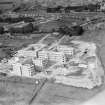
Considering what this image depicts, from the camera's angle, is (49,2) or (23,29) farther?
(49,2)

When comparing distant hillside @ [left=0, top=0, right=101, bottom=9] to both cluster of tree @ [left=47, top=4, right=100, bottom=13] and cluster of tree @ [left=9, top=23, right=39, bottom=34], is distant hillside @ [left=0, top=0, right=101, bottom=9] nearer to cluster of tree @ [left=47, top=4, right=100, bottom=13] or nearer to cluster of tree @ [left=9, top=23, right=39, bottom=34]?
cluster of tree @ [left=47, top=4, right=100, bottom=13]

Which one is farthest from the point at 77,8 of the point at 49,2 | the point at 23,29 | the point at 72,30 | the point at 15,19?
the point at 23,29

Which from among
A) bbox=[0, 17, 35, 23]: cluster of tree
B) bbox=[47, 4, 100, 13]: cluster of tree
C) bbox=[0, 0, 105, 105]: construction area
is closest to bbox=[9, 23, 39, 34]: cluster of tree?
bbox=[0, 0, 105, 105]: construction area

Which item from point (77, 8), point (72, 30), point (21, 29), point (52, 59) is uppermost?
point (77, 8)

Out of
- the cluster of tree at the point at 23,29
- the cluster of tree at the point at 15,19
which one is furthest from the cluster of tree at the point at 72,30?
the cluster of tree at the point at 15,19

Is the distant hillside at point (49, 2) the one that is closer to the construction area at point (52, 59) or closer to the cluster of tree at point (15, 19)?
the construction area at point (52, 59)

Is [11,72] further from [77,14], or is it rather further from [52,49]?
[77,14]

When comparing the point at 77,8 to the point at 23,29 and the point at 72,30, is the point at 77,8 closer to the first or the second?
the point at 72,30

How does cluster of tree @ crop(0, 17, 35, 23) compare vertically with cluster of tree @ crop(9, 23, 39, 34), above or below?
above

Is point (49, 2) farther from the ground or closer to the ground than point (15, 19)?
farther from the ground
